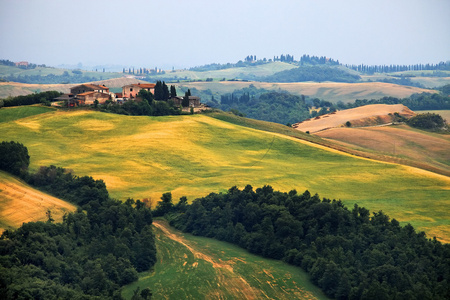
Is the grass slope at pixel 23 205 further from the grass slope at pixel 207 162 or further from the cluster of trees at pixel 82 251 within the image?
the grass slope at pixel 207 162

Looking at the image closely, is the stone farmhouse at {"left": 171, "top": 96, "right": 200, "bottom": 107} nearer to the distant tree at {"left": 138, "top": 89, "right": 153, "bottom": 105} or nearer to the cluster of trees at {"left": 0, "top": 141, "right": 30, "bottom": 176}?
the distant tree at {"left": 138, "top": 89, "right": 153, "bottom": 105}

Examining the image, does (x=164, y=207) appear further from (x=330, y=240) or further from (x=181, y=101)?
(x=181, y=101)

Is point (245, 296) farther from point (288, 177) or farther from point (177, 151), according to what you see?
point (177, 151)

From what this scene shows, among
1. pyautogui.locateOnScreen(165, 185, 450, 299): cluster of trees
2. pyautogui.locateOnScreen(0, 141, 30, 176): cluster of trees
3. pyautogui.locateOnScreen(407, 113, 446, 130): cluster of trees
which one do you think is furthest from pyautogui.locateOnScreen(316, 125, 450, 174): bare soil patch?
pyautogui.locateOnScreen(0, 141, 30, 176): cluster of trees

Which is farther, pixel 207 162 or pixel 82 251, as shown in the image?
pixel 207 162

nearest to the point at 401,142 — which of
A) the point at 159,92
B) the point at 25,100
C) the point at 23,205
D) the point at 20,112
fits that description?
the point at 159,92

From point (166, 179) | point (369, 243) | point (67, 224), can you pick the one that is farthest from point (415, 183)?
point (67, 224)
